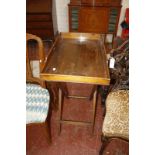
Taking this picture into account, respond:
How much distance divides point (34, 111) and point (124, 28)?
2.36m

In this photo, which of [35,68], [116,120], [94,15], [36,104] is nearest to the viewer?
[116,120]

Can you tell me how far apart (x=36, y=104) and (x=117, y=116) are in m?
0.62

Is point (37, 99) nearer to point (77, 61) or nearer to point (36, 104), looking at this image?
point (36, 104)

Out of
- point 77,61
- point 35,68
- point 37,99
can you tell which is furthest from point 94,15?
point 37,99

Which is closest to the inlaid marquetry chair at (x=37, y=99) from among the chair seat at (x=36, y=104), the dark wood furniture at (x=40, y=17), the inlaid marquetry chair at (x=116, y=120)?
the chair seat at (x=36, y=104)

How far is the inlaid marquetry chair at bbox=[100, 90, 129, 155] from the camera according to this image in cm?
121

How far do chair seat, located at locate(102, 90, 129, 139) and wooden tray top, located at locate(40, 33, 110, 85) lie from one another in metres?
0.27

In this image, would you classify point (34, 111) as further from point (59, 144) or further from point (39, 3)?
point (39, 3)

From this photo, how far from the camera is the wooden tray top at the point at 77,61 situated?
124 centimetres

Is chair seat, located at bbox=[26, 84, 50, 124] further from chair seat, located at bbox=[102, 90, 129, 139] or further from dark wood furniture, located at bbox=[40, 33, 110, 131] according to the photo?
chair seat, located at bbox=[102, 90, 129, 139]

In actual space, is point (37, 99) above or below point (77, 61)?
below

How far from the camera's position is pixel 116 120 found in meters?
1.27
